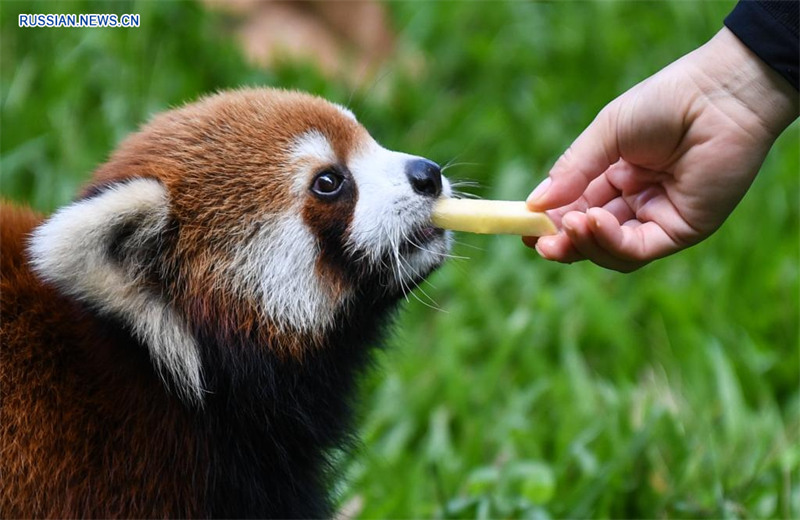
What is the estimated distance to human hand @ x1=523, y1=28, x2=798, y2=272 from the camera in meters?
2.40

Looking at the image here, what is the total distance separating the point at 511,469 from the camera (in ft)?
11.7

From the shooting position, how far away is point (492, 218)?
266 cm

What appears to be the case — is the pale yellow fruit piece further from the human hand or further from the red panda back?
the red panda back

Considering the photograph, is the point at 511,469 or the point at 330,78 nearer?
the point at 511,469

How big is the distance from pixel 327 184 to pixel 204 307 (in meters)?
0.52

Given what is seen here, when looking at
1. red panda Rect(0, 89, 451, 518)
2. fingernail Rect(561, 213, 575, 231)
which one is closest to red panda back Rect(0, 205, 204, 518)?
red panda Rect(0, 89, 451, 518)

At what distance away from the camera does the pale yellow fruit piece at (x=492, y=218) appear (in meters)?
2.63

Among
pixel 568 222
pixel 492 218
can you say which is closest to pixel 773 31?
pixel 568 222

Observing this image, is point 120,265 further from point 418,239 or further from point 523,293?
point 523,293

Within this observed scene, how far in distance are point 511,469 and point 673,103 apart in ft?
5.57


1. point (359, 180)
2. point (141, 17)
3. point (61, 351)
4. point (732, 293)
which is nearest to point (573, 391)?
point (732, 293)

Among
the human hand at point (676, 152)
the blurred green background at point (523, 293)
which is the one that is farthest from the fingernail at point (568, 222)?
the blurred green background at point (523, 293)

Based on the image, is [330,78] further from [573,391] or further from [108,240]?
[108,240]

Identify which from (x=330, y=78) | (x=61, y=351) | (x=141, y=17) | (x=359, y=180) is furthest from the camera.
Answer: (x=330, y=78)
